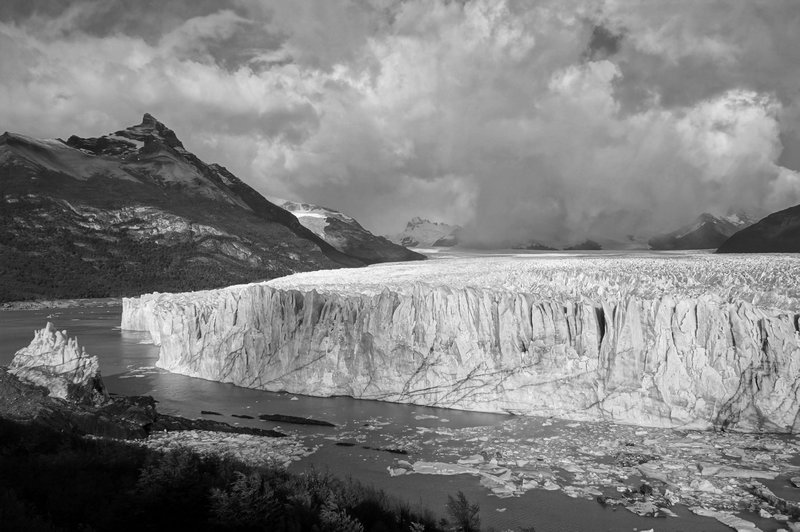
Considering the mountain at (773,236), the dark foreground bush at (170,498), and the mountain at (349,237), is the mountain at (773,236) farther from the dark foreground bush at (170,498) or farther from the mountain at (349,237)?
the mountain at (349,237)

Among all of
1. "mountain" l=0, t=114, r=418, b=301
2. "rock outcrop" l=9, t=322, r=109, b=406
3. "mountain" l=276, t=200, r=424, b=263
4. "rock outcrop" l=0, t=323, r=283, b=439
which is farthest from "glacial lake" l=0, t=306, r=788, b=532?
"mountain" l=276, t=200, r=424, b=263

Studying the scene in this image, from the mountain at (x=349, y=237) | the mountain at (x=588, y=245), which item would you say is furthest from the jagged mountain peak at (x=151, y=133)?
the mountain at (x=588, y=245)

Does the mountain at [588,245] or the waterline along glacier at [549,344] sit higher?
the mountain at [588,245]

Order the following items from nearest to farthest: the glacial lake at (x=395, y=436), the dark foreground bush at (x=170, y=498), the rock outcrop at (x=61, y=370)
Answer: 1. the dark foreground bush at (x=170, y=498)
2. the glacial lake at (x=395, y=436)
3. the rock outcrop at (x=61, y=370)

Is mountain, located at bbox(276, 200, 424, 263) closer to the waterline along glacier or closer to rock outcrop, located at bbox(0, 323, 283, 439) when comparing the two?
the waterline along glacier

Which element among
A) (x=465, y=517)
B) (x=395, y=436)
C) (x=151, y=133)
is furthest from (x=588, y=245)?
(x=151, y=133)

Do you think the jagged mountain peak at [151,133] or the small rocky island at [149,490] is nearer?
the small rocky island at [149,490]

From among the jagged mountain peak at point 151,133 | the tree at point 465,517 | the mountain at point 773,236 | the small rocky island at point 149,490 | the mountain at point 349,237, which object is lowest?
the tree at point 465,517
